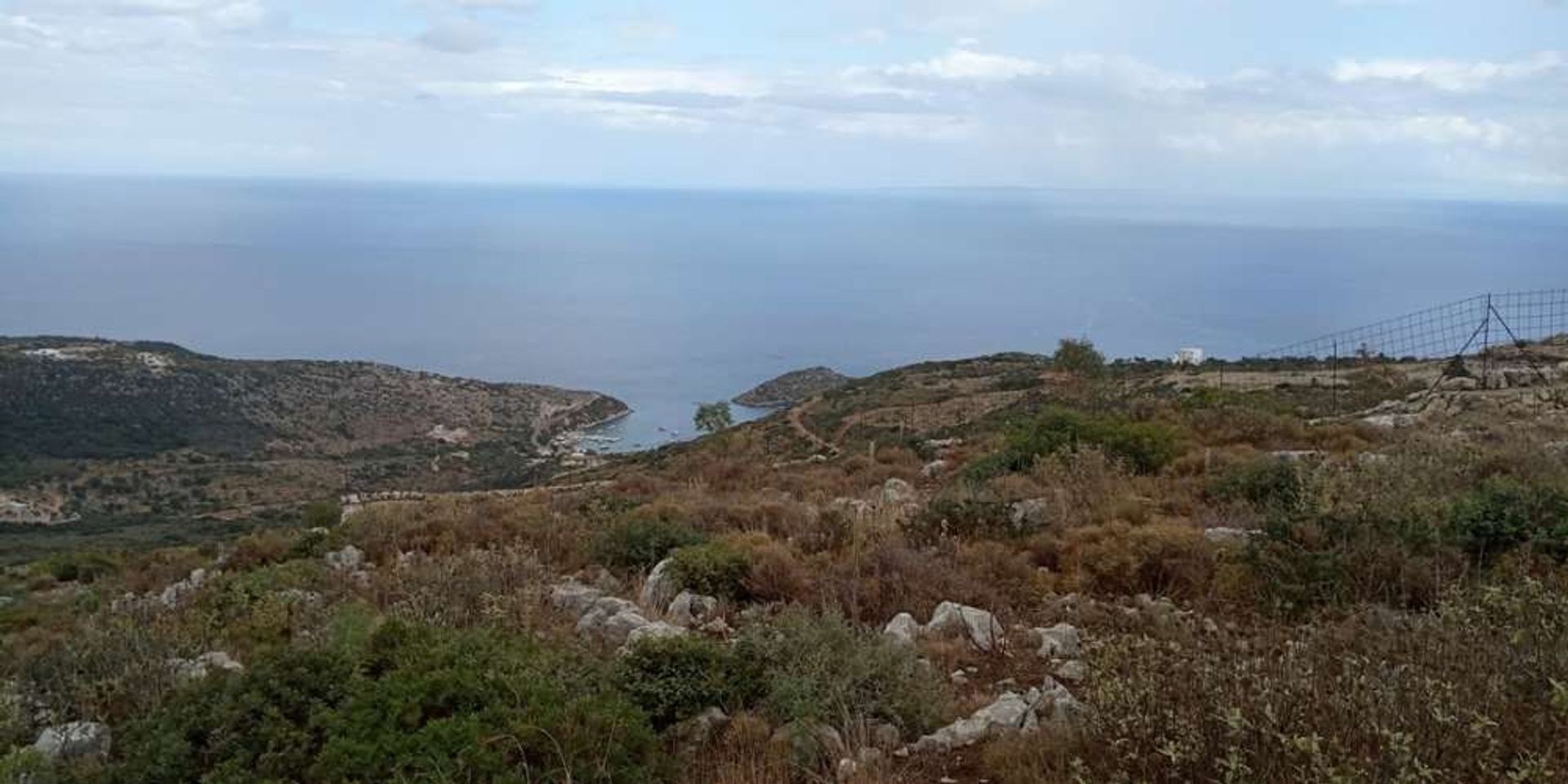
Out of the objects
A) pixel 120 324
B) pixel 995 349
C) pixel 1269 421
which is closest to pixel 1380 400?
pixel 1269 421

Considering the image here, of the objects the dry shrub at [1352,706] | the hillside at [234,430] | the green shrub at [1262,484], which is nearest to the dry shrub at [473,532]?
the dry shrub at [1352,706]

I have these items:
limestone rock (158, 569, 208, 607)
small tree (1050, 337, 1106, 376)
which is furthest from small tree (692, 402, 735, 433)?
limestone rock (158, 569, 208, 607)

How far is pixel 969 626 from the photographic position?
5875mm

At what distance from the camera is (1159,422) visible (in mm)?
12742

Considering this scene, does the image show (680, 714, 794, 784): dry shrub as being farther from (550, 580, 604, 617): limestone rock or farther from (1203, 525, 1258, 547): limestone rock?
(1203, 525, 1258, 547): limestone rock

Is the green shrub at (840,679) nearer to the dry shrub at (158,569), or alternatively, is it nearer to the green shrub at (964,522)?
the green shrub at (964,522)

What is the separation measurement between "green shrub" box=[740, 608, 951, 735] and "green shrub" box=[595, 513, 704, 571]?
302 cm

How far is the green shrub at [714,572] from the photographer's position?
6973 millimetres

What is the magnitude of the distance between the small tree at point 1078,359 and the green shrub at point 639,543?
99.2ft

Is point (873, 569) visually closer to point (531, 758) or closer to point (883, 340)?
point (531, 758)

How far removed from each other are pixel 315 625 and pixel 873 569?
11.5 feet

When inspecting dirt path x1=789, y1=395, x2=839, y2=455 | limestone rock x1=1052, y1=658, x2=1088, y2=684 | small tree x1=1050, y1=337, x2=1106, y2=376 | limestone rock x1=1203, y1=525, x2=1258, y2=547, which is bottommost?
dirt path x1=789, y1=395, x2=839, y2=455

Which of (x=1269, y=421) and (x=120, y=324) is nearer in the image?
(x=1269, y=421)

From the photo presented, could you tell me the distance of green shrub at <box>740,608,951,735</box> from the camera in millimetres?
4465
